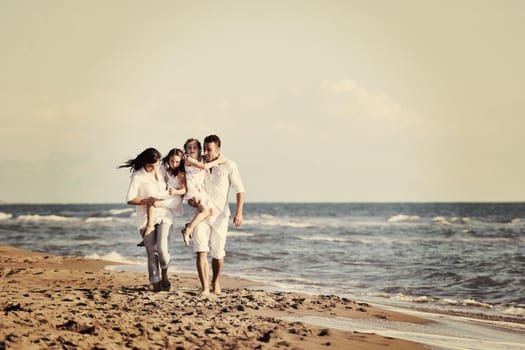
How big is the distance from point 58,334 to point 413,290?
724cm

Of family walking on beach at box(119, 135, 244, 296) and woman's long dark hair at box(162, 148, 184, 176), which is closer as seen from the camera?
family walking on beach at box(119, 135, 244, 296)

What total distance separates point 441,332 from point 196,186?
3.14 metres

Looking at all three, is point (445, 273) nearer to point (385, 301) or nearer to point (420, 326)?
point (385, 301)

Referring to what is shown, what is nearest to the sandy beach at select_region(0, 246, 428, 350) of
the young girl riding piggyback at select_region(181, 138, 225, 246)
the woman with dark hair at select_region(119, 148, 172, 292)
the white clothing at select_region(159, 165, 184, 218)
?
the woman with dark hair at select_region(119, 148, 172, 292)

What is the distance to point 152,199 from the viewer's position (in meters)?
7.28

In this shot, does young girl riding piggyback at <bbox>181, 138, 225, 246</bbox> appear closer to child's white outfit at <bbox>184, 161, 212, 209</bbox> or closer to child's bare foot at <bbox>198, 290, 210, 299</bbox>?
child's white outfit at <bbox>184, 161, 212, 209</bbox>

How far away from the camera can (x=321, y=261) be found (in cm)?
1505

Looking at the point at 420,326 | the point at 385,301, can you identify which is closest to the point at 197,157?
the point at 420,326

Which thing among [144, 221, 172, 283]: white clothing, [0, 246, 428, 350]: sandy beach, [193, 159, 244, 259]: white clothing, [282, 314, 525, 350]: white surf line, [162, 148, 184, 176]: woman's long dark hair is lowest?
[282, 314, 525, 350]: white surf line

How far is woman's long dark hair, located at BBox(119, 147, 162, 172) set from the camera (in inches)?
287

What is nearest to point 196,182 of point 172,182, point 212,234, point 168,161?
point 172,182

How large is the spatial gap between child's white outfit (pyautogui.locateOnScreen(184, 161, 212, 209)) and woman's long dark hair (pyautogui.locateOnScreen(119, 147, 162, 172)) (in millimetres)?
370

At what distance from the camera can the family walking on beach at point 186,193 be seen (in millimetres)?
7297

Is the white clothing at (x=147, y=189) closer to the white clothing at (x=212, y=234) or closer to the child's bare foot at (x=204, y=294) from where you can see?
the white clothing at (x=212, y=234)
